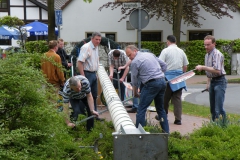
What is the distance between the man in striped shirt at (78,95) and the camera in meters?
7.10

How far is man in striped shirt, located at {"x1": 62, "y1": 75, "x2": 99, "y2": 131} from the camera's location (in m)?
7.10

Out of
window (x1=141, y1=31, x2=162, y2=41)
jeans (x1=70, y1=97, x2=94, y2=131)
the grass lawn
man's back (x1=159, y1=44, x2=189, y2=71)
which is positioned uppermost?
window (x1=141, y1=31, x2=162, y2=41)

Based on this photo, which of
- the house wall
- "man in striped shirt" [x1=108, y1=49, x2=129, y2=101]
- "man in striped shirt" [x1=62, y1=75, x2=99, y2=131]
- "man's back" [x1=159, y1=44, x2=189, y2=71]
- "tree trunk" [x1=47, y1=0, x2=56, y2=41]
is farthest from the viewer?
the house wall

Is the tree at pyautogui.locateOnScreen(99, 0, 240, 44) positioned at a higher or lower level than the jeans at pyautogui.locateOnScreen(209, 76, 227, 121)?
higher

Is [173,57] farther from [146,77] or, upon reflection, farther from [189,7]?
[189,7]

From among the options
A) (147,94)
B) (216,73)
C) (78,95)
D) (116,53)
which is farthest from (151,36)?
(147,94)

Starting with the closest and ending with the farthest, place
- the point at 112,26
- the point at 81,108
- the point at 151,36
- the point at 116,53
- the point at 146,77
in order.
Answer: the point at 146,77, the point at 81,108, the point at 116,53, the point at 112,26, the point at 151,36

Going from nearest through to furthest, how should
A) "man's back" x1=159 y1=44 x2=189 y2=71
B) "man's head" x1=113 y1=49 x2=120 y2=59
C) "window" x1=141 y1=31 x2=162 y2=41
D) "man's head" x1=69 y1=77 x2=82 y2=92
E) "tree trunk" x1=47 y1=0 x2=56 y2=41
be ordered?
"man's head" x1=69 y1=77 x2=82 y2=92 → "man's back" x1=159 y1=44 x2=189 y2=71 → "man's head" x1=113 y1=49 x2=120 y2=59 → "tree trunk" x1=47 y1=0 x2=56 y2=41 → "window" x1=141 y1=31 x2=162 y2=41

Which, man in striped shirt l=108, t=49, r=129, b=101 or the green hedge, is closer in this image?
man in striped shirt l=108, t=49, r=129, b=101

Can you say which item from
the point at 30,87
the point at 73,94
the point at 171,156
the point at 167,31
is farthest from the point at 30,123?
the point at 167,31

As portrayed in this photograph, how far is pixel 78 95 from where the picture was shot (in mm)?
7559

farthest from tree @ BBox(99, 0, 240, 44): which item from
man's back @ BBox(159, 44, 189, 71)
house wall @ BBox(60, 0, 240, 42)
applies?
man's back @ BBox(159, 44, 189, 71)

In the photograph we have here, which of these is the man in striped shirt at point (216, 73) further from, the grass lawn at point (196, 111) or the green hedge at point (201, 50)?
the green hedge at point (201, 50)

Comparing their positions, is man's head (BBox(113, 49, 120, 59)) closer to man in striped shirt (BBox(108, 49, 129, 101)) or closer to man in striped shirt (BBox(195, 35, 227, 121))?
man in striped shirt (BBox(108, 49, 129, 101))
